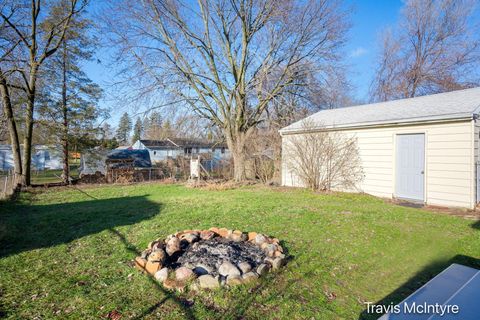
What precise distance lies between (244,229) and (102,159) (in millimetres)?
13737

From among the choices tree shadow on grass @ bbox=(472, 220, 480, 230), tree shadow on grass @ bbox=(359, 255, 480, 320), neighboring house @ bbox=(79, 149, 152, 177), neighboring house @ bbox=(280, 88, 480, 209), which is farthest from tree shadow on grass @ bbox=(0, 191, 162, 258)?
neighboring house @ bbox=(79, 149, 152, 177)

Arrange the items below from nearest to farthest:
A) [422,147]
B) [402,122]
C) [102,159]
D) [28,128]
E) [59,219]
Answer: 1. [59,219]
2. [422,147]
3. [402,122]
4. [28,128]
5. [102,159]

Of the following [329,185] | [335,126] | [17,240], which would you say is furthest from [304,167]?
[17,240]

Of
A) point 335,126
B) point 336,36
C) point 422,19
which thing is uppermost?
point 422,19

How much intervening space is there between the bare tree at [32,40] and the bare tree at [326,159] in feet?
37.8

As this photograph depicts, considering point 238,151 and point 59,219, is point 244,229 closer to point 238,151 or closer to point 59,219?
point 59,219

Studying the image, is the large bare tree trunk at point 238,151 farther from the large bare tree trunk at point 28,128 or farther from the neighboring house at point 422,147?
the large bare tree trunk at point 28,128

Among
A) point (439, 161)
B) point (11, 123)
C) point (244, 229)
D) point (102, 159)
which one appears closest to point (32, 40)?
point (11, 123)

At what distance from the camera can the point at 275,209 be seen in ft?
22.7

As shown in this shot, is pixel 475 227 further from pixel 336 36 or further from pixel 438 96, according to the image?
pixel 336 36

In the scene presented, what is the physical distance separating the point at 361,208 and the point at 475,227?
2.23 m

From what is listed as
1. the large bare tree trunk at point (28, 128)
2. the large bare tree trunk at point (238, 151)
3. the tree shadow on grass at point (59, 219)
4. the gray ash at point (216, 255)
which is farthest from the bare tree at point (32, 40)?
the gray ash at point (216, 255)

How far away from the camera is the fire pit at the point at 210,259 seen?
3129 mm

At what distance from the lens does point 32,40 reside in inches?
469
